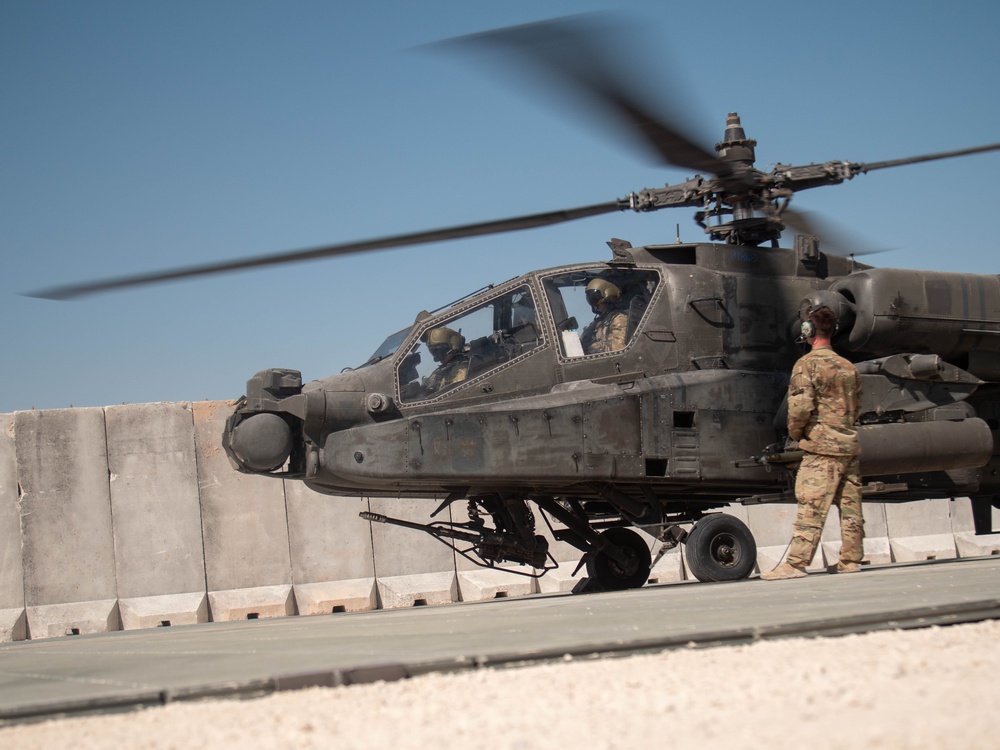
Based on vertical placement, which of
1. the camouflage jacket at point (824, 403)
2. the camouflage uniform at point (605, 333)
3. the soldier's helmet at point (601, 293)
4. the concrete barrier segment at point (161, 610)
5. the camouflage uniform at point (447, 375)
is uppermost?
the soldier's helmet at point (601, 293)

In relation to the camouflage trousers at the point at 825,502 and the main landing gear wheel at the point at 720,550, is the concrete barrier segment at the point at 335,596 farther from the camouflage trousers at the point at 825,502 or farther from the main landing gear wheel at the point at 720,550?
the camouflage trousers at the point at 825,502

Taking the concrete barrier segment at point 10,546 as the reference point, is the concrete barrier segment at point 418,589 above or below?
below

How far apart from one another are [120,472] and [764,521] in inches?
277

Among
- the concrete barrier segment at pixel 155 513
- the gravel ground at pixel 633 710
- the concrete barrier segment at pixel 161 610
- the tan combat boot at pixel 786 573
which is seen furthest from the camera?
the concrete barrier segment at pixel 155 513

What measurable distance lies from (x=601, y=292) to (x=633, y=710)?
Answer: 5593mm

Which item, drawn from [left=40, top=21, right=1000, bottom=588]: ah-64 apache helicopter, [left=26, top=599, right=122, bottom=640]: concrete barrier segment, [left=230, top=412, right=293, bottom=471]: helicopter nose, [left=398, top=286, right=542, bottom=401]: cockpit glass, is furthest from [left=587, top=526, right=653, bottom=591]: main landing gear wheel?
[left=26, top=599, right=122, bottom=640]: concrete barrier segment

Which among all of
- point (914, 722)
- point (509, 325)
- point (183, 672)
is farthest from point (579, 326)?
point (914, 722)

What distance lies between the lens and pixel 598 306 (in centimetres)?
794

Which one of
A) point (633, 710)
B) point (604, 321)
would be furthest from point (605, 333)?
point (633, 710)

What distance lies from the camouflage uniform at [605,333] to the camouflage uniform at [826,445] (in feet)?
5.05

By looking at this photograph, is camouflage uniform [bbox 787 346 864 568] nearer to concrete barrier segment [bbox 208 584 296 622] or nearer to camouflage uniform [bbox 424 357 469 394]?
camouflage uniform [bbox 424 357 469 394]

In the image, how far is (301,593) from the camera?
10500mm

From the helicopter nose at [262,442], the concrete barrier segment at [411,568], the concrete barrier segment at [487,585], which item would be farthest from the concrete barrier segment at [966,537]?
the helicopter nose at [262,442]

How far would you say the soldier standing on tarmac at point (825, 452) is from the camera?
20.8ft
